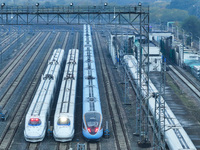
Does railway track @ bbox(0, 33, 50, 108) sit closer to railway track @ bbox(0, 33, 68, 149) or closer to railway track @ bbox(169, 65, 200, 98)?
railway track @ bbox(0, 33, 68, 149)

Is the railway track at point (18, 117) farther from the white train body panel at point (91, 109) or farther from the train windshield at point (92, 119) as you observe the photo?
the train windshield at point (92, 119)

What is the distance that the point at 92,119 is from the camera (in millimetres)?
37562

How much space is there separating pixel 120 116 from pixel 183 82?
815 inches

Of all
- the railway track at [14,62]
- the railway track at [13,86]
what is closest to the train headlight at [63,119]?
the railway track at [13,86]

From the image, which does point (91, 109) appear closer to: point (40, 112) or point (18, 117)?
point (40, 112)

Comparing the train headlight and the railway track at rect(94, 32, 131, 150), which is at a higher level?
the train headlight

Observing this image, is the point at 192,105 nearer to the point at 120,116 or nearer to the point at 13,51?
the point at 120,116

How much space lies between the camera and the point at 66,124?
3741 centimetres

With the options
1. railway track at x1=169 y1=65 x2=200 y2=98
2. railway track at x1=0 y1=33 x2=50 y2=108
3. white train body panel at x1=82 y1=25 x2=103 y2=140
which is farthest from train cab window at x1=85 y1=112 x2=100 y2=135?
railway track at x1=169 y1=65 x2=200 y2=98

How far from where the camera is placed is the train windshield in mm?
37062

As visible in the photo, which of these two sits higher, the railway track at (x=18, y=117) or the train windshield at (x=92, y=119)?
the train windshield at (x=92, y=119)

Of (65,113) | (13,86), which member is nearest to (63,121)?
(65,113)

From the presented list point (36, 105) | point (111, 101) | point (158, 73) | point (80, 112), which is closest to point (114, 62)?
point (158, 73)

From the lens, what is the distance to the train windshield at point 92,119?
3706 centimetres
